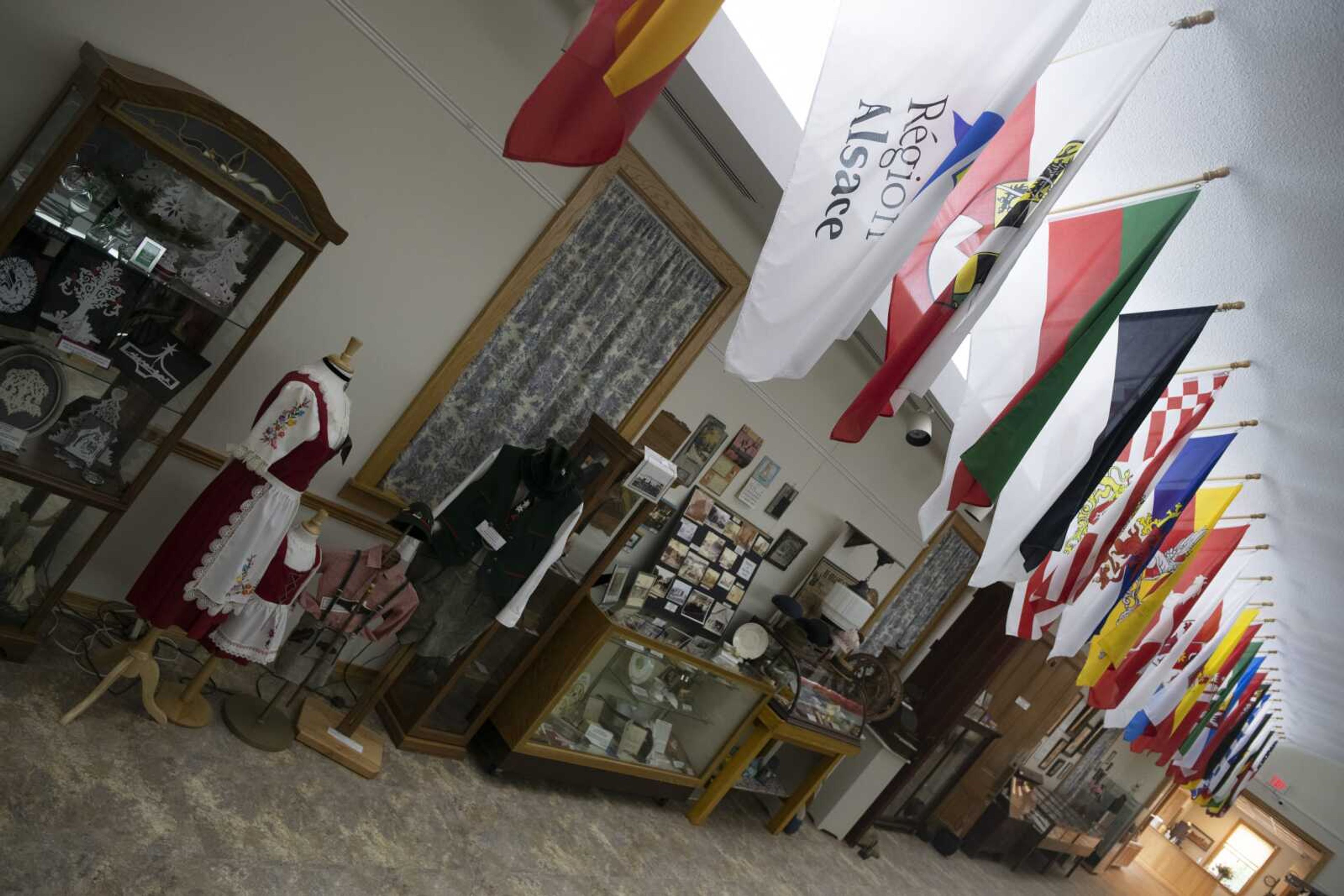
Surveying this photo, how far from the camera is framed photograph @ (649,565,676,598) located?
204 inches

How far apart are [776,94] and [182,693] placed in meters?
3.56

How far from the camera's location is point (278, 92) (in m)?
2.99

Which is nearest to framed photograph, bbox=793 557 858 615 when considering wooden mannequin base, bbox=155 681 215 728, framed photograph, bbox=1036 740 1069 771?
wooden mannequin base, bbox=155 681 215 728

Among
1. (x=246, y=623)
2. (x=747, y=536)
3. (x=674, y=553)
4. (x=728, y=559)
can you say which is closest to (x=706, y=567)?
(x=728, y=559)

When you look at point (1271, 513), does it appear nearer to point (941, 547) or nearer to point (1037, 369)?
point (941, 547)

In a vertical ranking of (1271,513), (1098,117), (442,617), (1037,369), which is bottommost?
(442,617)

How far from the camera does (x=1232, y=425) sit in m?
4.63

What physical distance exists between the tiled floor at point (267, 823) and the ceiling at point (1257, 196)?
147 inches

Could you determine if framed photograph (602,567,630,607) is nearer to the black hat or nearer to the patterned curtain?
the patterned curtain

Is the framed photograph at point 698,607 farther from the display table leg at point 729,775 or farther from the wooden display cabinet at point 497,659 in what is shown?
the wooden display cabinet at point 497,659

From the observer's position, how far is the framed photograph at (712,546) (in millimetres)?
5441

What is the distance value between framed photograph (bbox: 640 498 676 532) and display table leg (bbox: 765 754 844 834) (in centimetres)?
227

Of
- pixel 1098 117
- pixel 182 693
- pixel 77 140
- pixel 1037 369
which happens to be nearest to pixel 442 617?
pixel 182 693

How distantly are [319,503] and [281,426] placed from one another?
2.96 feet
